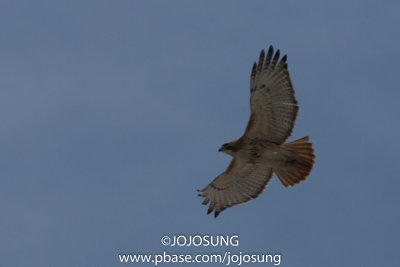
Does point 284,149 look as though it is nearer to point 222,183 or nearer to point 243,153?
point 243,153

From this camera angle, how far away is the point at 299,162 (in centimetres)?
1337

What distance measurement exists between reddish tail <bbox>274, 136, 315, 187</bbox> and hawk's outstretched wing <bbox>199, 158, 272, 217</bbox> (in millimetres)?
857

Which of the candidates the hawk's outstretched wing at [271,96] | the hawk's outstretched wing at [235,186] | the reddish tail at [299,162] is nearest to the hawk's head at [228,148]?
the hawk's outstretched wing at [271,96]

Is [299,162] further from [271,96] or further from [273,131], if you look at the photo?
[271,96]

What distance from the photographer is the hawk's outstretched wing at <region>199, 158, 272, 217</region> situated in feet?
47.3

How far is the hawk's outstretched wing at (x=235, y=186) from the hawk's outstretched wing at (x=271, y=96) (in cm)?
130

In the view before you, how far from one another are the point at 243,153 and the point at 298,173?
1138 millimetres

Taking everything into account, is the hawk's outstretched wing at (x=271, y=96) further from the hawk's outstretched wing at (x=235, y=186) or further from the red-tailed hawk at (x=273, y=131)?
the hawk's outstretched wing at (x=235, y=186)

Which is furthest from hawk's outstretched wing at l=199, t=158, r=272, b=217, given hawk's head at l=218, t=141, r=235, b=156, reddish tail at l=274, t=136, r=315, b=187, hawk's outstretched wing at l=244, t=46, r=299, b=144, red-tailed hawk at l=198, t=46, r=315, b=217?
hawk's outstretched wing at l=244, t=46, r=299, b=144

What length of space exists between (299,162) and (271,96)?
1.39 m

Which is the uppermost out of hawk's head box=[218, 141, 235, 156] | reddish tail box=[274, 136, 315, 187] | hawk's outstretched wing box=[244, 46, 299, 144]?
hawk's outstretched wing box=[244, 46, 299, 144]

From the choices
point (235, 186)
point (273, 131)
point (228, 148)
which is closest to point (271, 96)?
point (273, 131)

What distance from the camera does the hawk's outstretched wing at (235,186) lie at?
567 inches

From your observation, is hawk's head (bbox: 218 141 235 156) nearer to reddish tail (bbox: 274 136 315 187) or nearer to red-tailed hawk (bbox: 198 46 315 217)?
red-tailed hawk (bbox: 198 46 315 217)
